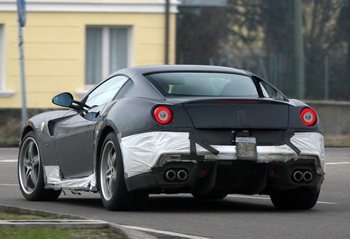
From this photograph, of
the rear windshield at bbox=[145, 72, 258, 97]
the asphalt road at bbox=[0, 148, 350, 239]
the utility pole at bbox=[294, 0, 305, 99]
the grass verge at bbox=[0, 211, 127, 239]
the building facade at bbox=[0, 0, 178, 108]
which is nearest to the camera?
the grass verge at bbox=[0, 211, 127, 239]

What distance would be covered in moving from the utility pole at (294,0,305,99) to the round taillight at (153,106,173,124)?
18987 mm

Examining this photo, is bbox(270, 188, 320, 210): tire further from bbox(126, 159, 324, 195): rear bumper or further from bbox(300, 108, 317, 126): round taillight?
bbox(300, 108, 317, 126): round taillight

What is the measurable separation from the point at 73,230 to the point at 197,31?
2054cm

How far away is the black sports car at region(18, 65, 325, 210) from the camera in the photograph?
984cm

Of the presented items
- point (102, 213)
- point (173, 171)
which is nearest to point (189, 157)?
point (173, 171)

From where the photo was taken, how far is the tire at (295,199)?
416 inches

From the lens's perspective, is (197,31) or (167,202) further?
(197,31)

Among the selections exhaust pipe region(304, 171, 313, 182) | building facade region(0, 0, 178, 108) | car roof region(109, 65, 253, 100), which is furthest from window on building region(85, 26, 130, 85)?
exhaust pipe region(304, 171, 313, 182)

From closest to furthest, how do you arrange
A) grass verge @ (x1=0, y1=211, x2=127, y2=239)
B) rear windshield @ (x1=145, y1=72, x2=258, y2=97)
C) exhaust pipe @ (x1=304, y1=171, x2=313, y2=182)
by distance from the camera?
grass verge @ (x1=0, y1=211, x2=127, y2=239) < exhaust pipe @ (x1=304, y1=171, x2=313, y2=182) < rear windshield @ (x1=145, y1=72, x2=258, y2=97)

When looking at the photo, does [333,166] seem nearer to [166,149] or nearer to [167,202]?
[167,202]

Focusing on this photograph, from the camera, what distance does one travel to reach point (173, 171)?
9836 mm

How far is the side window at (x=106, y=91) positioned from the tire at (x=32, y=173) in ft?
3.19

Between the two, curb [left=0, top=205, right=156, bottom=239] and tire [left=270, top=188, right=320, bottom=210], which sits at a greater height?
curb [left=0, top=205, right=156, bottom=239]

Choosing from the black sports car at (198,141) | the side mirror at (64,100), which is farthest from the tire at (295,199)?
the side mirror at (64,100)
